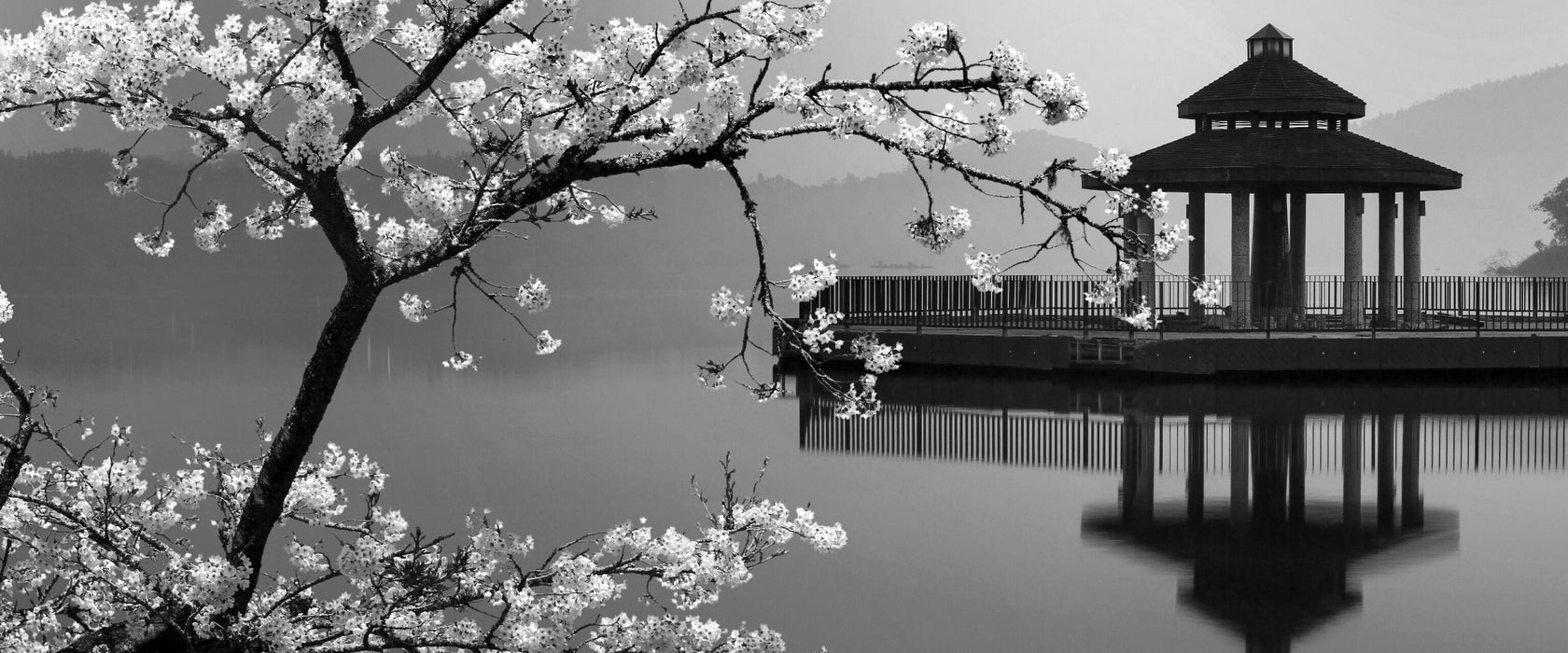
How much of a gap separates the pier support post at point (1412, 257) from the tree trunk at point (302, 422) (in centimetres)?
2631

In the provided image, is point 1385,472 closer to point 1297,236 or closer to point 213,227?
point 213,227

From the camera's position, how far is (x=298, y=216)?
22.0 feet

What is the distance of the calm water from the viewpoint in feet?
34.0

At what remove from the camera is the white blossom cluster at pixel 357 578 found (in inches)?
215

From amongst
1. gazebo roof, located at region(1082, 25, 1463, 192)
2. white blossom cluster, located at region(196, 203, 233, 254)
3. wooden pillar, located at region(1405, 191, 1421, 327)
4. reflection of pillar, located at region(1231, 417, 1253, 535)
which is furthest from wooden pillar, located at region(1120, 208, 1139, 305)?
wooden pillar, located at region(1405, 191, 1421, 327)

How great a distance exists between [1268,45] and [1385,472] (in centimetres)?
1544

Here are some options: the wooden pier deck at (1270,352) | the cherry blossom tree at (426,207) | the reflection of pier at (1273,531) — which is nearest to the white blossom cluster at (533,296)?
the cherry blossom tree at (426,207)

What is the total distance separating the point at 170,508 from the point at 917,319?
913 inches

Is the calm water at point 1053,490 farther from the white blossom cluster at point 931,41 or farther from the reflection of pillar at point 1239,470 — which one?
the white blossom cluster at point 931,41

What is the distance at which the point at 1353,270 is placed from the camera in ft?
95.7

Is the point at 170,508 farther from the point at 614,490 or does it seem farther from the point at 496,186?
the point at 614,490

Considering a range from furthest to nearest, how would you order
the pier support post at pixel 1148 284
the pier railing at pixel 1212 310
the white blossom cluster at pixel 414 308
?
the pier railing at pixel 1212 310 < the pier support post at pixel 1148 284 < the white blossom cluster at pixel 414 308

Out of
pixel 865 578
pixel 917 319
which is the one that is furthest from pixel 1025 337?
pixel 865 578

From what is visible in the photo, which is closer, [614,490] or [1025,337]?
[614,490]
